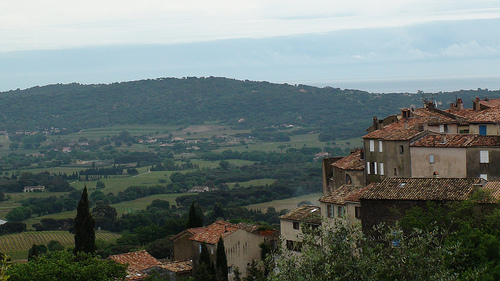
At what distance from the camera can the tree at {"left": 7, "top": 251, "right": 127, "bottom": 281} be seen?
106 feet

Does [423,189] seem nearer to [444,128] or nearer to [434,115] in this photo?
[444,128]

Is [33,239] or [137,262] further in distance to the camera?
[33,239]

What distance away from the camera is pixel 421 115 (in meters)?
48.4

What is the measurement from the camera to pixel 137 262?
52.5 metres

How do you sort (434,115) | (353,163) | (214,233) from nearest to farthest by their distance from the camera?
(353,163)
(434,115)
(214,233)

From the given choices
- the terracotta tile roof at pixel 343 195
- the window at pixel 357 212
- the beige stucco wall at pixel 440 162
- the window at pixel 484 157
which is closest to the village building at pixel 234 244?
the terracotta tile roof at pixel 343 195

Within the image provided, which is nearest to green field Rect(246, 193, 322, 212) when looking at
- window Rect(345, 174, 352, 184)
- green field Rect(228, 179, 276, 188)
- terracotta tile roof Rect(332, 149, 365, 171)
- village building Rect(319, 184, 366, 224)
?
green field Rect(228, 179, 276, 188)

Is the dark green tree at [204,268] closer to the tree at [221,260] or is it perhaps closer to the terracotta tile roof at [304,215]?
the tree at [221,260]

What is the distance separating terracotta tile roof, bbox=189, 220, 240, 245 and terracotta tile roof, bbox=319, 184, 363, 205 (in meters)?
11.3

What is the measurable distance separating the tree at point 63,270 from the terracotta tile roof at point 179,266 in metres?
15.9

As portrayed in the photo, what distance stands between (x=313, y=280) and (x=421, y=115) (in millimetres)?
29304

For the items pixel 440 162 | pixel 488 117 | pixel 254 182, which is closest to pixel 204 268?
pixel 440 162

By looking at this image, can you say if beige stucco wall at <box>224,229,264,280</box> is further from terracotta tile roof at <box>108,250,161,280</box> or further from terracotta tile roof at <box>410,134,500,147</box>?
terracotta tile roof at <box>410,134,500,147</box>

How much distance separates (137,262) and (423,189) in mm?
24362
